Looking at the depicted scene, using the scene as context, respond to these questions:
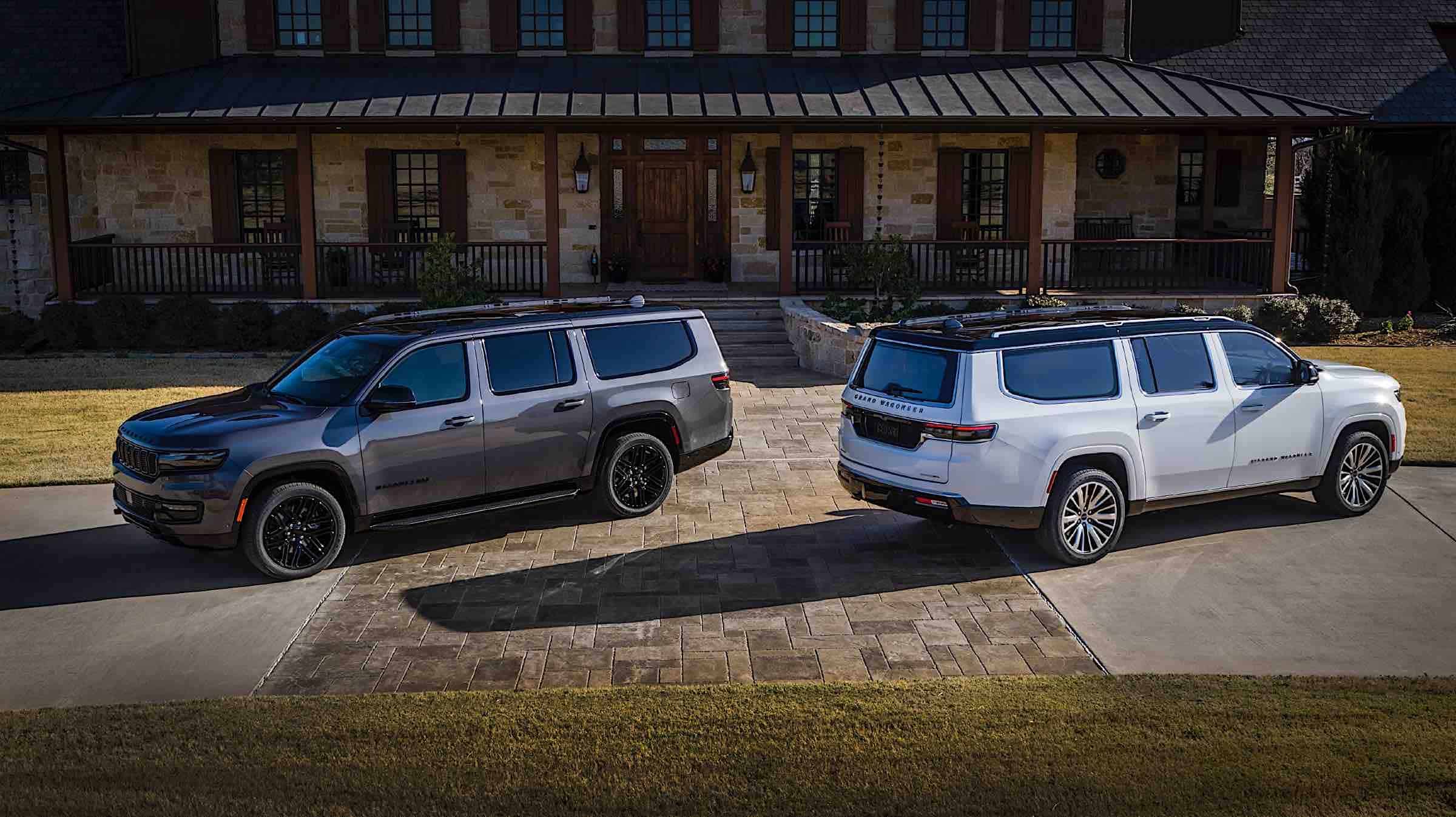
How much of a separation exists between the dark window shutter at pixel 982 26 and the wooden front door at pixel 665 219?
5430 mm

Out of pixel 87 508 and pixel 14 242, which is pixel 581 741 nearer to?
pixel 87 508

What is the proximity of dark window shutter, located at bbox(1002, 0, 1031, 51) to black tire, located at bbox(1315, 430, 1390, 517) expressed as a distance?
14506 millimetres

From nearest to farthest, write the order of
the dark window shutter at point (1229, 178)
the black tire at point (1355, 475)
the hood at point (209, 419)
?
the hood at point (209, 419)
the black tire at point (1355, 475)
the dark window shutter at point (1229, 178)

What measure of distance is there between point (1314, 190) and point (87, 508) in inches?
858

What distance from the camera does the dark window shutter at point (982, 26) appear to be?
23656mm

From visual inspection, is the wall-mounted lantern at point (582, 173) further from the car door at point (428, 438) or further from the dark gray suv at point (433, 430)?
the car door at point (428, 438)

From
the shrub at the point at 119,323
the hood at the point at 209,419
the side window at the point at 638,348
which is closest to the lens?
the hood at the point at 209,419

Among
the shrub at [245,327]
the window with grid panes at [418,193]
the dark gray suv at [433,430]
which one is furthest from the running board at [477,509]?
the window with grid panes at [418,193]

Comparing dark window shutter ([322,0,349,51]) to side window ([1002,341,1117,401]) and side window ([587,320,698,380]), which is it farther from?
side window ([1002,341,1117,401])

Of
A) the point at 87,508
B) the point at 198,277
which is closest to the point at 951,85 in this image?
the point at 198,277

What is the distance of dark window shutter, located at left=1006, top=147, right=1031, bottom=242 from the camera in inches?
947

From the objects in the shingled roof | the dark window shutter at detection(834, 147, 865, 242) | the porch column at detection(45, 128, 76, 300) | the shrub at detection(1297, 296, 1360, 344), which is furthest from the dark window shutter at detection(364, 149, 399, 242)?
the shrub at detection(1297, 296, 1360, 344)

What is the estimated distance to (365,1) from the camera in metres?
23.1

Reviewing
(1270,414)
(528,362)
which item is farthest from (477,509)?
(1270,414)
